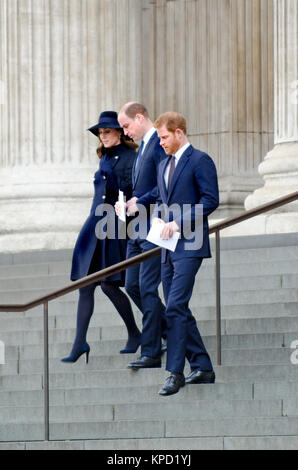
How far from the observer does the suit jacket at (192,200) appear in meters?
11.9

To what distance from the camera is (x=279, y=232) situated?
15758 millimetres

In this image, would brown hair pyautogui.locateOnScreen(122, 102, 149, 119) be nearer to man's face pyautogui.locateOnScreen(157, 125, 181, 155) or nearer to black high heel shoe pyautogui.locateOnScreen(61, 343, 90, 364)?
man's face pyautogui.locateOnScreen(157, 125, 181, 155)

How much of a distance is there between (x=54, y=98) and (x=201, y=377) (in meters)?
7.53

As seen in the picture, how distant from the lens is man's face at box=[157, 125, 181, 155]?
39.5ft

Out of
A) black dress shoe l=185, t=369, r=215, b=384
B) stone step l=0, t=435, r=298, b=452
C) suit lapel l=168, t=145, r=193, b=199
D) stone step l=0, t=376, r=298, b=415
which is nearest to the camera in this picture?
stone step l=0, t=435, r=298, b=452

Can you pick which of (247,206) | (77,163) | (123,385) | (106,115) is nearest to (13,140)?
(77,163)

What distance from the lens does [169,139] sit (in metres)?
12.0

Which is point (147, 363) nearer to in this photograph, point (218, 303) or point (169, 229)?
point (218, 303)

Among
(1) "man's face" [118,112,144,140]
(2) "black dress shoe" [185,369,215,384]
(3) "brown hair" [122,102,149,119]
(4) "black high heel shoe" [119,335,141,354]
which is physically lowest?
(2) "black dress shoe" [185,369,215,384]

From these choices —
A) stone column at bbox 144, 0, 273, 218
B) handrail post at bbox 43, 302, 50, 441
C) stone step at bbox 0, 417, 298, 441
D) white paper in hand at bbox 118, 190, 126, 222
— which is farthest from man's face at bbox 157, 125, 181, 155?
stone column at bbox 144, 0, 273, 218

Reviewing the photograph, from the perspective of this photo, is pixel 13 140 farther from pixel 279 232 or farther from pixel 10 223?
pixel 279 232

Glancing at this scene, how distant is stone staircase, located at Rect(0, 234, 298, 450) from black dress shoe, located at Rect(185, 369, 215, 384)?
8 cm

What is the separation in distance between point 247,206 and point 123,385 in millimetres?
5134

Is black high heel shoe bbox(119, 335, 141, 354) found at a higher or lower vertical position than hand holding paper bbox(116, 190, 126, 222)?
lower
